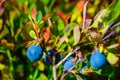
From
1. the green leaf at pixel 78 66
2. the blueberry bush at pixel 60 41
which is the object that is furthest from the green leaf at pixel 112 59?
the green leaf at pixel 78 66

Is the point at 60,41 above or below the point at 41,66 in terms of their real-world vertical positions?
above

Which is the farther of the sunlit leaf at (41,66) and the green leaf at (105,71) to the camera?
the sunlit leaf at (41,66)

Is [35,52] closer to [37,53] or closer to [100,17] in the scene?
[37,53]

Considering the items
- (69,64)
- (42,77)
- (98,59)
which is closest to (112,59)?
(98,59)

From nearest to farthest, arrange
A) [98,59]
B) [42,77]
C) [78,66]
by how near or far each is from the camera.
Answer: [98,59] < [78,66] < [42,77]

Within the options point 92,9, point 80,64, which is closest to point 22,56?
point 92,9

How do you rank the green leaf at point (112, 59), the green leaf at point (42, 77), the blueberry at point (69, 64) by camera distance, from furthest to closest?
the green leaf at point (42, 77) → the blueberry at point (69, 64) → the green leaf at point (112, 59)

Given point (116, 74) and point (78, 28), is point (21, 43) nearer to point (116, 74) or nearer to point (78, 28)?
point (116, 74)

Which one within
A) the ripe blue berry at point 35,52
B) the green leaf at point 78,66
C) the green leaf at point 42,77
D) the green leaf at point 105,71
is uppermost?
the ripe blue berry at point 35,52

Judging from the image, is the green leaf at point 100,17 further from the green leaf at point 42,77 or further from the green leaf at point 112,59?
the green leaf at point 42,77
